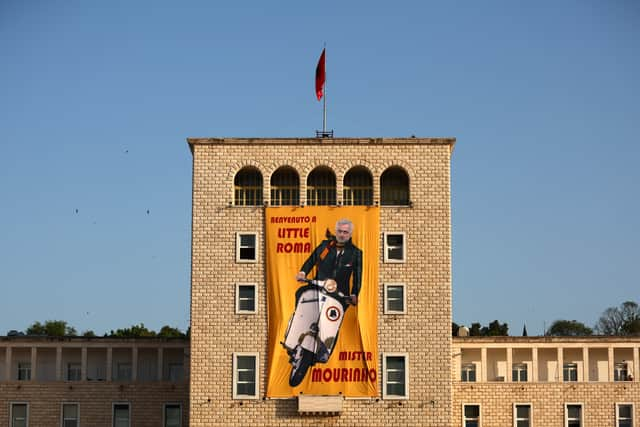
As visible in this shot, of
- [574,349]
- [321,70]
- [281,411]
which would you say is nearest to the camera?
[281,411]

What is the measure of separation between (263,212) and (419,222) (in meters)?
8.10

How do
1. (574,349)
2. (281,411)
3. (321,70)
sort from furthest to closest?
1. (574,349)
2. (321,70)
3. (281,411)

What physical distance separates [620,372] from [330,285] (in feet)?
67.0

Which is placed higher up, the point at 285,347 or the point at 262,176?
the point at 262,176

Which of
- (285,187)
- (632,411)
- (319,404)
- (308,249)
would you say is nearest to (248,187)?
(285,187)

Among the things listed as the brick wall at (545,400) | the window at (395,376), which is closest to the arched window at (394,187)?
the window at (395,376)

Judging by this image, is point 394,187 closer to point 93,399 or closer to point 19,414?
point 93,399

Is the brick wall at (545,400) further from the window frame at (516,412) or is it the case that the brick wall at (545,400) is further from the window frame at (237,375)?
the window frame at (237,375)

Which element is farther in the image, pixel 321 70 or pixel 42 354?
pixel 42 354

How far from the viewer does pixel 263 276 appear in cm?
5772

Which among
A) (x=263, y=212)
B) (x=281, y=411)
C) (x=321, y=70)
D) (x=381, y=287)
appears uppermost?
(x=321, y=70)

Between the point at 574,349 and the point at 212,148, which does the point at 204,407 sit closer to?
the point at 212,148

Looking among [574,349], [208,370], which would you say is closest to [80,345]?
[208,370]

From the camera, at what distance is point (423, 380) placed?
5712cm
